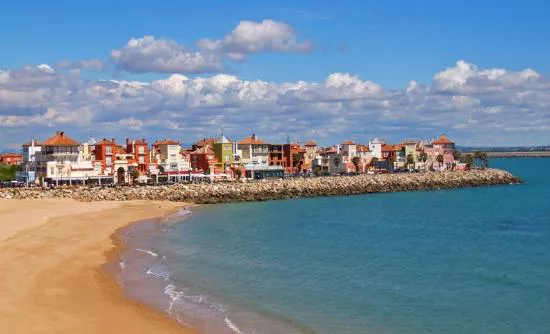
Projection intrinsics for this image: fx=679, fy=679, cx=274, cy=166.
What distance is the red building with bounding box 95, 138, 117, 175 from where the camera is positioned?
90.2 m

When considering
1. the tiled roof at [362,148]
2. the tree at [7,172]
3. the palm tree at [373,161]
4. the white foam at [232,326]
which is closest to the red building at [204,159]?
the tree at [7,172]

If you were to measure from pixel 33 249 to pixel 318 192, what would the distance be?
61.5 meters

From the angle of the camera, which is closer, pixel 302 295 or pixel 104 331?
pixel 104 331

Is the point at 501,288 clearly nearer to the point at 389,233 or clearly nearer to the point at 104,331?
the point at 104,331

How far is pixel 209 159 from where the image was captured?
103 meters

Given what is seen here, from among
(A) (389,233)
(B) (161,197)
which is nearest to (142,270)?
(A) (389,233)

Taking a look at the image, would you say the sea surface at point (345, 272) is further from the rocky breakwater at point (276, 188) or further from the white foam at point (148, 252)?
the rocky breakwater at point (276, 188)

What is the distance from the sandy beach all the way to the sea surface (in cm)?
137

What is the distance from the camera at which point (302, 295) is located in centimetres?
2612

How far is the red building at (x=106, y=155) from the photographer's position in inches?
3553

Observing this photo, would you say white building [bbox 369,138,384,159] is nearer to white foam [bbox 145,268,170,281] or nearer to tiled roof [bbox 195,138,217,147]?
tiled roof [bbox 195,138,217,147]

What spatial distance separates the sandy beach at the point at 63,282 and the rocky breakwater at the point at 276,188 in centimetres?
2345

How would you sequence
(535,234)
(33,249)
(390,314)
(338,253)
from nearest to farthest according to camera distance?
(390,314), (33,249), (338,253), (535,234)

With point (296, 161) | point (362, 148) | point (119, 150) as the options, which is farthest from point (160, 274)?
point (362, 148)
